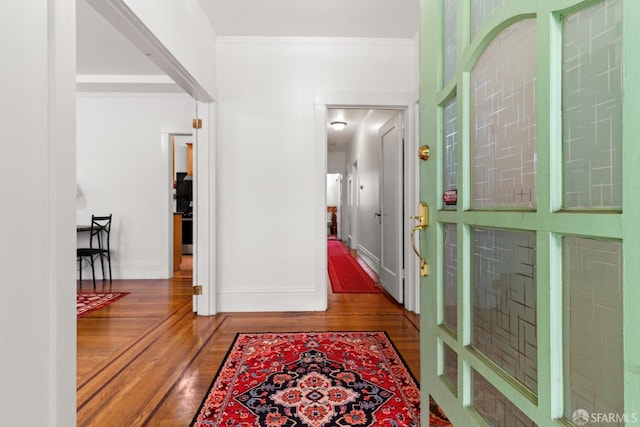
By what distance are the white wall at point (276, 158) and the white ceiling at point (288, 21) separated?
0.40 ft

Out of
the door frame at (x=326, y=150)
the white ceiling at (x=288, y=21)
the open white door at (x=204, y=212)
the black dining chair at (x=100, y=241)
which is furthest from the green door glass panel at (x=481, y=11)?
the black dining chair at (x=100, y=241)

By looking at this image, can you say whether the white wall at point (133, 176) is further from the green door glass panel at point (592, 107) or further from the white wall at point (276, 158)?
the green door glass panel at point (592, 107)

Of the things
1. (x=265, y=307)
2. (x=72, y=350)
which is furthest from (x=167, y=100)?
(x=72, y=350)

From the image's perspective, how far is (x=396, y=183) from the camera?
339 cm

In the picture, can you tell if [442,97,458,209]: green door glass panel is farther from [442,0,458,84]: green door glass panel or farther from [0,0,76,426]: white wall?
[0,0,76,426]: white wall

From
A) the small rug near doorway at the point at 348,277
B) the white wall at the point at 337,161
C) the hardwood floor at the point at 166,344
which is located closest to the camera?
the hardwood floor at the point at 166,344

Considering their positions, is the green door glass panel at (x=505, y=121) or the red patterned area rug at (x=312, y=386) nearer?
the green door glass panel at (x=505, y=121)

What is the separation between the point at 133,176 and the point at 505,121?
4.81 m

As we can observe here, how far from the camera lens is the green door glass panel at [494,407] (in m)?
0.76

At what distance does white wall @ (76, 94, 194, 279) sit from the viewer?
444cm

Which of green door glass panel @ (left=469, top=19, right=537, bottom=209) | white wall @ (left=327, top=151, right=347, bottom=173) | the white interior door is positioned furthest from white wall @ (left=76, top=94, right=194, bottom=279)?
white wall @ (left=327, top=151, right=347, bottom=173)

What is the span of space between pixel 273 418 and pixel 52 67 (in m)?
1.63

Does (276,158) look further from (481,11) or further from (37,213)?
(481,11)

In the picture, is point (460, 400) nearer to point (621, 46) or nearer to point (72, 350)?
point (621, 46)
